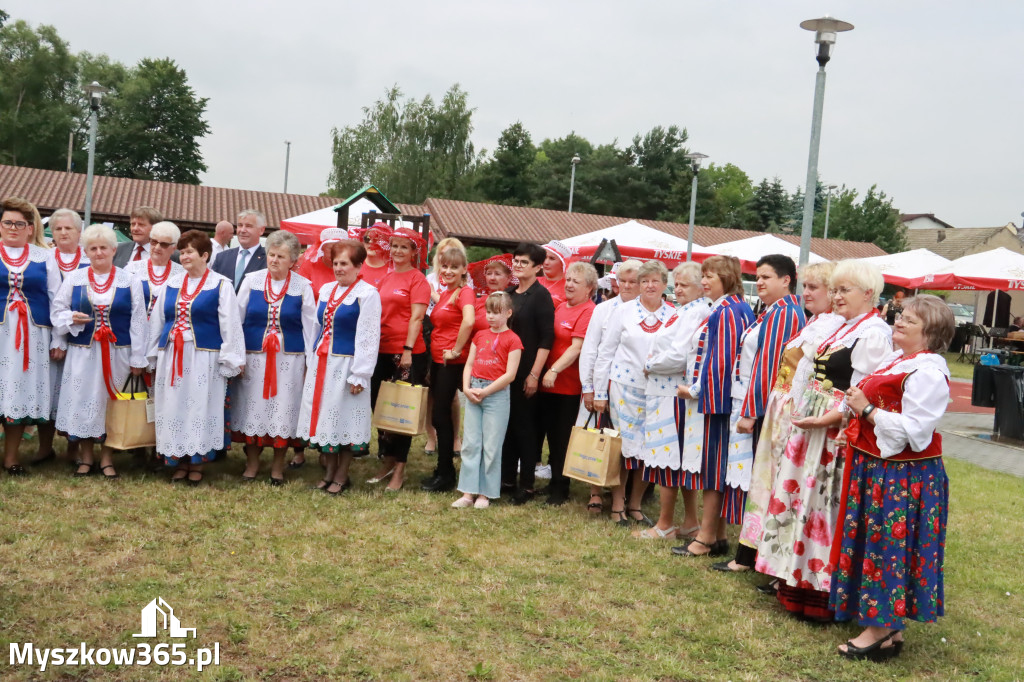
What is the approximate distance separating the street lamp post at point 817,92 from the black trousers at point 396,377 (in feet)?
12.9

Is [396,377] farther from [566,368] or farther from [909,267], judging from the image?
[909,267]

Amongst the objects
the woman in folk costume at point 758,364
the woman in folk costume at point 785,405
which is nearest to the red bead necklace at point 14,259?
the woman in folk costume at point 758,364

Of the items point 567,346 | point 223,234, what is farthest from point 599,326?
point 223,234

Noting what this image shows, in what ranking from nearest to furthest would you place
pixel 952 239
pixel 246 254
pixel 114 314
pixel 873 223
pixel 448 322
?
pixel 114 314 < pixel 448 322 < pixel 246 254 < pixel 873 223 < pixel 952 239

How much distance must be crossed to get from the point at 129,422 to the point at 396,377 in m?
1.94

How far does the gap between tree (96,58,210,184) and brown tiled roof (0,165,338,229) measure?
24653 mm

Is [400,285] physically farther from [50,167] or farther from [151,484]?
[50,167]

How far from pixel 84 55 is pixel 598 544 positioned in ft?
215

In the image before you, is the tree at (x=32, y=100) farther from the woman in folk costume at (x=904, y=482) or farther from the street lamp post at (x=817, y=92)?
the woman in folk costume at (x=904, y=482)

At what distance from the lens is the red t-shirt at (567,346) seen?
6.75 metres

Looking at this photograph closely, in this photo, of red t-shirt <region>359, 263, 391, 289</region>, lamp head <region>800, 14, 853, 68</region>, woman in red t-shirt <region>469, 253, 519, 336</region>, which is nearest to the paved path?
lamp head <region>800, 14, 853, 68</region>

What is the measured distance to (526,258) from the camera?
6.71 meters

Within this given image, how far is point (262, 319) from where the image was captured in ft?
21.6

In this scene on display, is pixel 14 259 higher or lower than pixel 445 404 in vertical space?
higher
